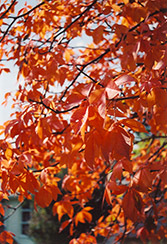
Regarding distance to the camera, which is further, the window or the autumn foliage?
the window

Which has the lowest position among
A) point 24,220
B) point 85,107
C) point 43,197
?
point 24,220

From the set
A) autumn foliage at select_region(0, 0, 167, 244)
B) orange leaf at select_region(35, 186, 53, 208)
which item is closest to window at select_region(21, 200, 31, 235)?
autumn foliage at select_region(0, 0, 167, 244)

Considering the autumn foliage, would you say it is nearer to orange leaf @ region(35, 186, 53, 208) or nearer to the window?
orange leaf @ region(35, 186, 53, 208)

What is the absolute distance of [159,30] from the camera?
2.41 ft

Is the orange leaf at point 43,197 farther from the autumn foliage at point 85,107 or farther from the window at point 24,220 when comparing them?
the window at point 24,220

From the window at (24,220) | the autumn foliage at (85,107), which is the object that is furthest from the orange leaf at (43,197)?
the window at (24,220)

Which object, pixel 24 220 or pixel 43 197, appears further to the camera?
pixel 24 220

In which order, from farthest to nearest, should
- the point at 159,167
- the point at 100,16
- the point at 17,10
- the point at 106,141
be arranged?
the point at 100,16
the point at 17,10
the point at 159,167
the point at 106,141

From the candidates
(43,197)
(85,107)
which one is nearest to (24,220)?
(43,197)

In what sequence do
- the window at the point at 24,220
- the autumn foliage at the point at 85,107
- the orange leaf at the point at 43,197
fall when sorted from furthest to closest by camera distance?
the window at the point at 24,220, the orange leaf at the point at 43,197, the autumn foliage at the point at 85,107

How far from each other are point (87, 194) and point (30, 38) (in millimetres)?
740

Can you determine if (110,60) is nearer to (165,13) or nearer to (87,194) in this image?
(165,13)

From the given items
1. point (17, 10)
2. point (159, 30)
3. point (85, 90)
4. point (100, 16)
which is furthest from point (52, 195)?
point (100, 16)

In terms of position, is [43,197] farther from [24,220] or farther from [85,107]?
[24,220]
